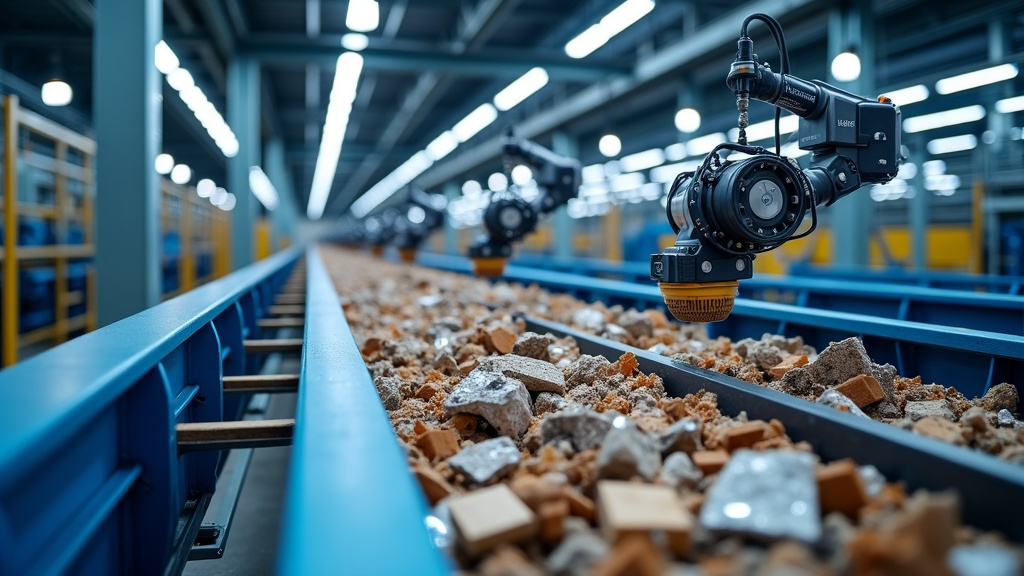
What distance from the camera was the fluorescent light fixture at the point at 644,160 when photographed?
16.0 metres

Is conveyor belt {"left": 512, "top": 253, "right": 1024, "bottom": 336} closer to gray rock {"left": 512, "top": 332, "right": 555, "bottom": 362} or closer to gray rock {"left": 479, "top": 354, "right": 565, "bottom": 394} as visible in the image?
gray rock {"left": 512, "top": 332, "right": 555, "bottom": 362}

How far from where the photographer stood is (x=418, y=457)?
5.39ft

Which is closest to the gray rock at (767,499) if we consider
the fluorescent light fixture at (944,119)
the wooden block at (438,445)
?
the wooden block at (438,445)

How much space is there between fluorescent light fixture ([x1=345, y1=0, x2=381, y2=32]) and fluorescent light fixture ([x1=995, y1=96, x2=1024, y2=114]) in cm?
754

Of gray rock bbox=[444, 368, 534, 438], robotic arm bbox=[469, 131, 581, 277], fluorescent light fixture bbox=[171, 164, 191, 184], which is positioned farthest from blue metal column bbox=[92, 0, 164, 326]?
fluorescent light fixture bbox=[171, 164, 191, 184]

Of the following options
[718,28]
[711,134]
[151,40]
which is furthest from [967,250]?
[151,40]

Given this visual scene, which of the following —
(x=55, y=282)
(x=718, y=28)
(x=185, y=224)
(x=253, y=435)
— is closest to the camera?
(x=253, y=435)

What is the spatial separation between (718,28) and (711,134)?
543cm

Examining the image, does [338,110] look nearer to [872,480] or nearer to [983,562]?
[872,480]

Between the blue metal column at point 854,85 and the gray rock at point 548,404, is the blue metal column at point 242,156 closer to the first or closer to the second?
the blue metal column at point 854,85

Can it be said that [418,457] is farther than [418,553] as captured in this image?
Yes

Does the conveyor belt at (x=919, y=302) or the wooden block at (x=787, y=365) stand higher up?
the conveyor belt at (x=919, y=302)

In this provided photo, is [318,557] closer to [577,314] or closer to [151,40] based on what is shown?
[577,314]

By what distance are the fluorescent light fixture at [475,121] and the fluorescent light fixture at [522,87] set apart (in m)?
0.49
